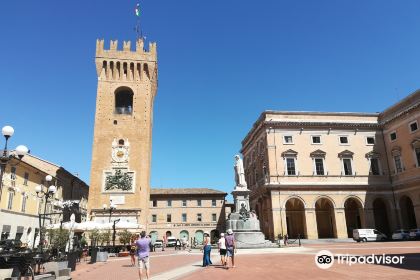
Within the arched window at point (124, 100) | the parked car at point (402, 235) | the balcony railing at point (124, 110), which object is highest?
the arched window at point (124, 100)

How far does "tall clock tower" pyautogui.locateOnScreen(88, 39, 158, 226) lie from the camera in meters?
43.8

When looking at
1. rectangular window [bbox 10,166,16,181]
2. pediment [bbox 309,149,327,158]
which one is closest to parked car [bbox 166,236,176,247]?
rectangular window [bbox 10,166,16,181]

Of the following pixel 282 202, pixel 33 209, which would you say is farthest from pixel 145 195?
pixel 282 202

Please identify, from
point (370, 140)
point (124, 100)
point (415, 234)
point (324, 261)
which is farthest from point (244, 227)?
point (124, 100)

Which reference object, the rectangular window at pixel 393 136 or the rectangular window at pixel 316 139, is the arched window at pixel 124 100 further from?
the rectangular window at pixel 393 136

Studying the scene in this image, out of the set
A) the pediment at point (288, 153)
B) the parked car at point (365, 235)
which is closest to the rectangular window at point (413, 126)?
the parked car at point (365, 235)

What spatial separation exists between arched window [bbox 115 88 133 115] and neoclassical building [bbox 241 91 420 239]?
1834 cm

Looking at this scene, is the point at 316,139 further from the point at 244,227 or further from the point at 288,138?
the point at 244,227

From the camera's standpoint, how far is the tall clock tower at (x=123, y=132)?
43781 millimetres

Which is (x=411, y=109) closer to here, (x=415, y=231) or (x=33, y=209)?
(x=415, y=231)

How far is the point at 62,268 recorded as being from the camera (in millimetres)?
13594

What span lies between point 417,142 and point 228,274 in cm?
3514

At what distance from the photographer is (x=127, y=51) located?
4931cm

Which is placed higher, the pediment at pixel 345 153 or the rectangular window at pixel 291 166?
the pediment at pixel 345 153
